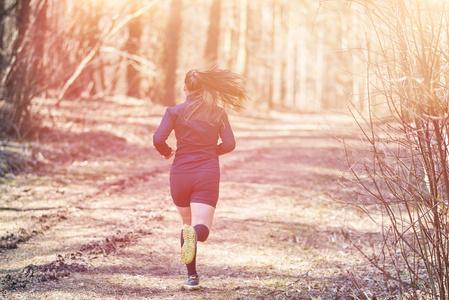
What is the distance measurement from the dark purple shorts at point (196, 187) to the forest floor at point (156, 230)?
0.88 m

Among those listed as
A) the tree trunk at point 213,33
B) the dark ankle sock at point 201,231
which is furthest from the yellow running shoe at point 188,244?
the tree trunk at point 213,33

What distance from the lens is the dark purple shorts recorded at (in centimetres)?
464

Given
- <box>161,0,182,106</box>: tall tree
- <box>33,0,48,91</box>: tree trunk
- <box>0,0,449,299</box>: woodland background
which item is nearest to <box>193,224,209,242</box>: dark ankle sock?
<box>0,0,449,299</box>: woodland background

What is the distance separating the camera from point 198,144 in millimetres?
4723

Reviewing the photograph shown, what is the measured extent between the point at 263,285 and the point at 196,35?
3513 cm

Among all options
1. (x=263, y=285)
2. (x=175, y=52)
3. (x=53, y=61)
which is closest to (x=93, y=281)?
(x=263, y=285)

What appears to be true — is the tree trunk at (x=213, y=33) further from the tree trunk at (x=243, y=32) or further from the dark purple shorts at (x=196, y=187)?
the dark purple shorts at (x=196, y=187)

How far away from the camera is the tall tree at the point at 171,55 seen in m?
21.0

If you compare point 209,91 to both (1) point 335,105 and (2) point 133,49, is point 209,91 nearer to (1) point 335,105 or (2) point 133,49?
(1) point 335,105

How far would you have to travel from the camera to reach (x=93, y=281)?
4.84 m

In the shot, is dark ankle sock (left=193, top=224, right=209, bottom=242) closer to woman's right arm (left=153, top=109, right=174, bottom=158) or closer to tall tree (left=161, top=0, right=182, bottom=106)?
woman's right arm (left=153, top=109, right=174, bottom=158)

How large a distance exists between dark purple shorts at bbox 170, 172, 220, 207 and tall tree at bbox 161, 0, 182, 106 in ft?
55.2

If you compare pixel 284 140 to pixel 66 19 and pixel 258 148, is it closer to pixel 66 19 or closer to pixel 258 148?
pixel 258 148

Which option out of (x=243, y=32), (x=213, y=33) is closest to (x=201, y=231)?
(x=213, y=33)
